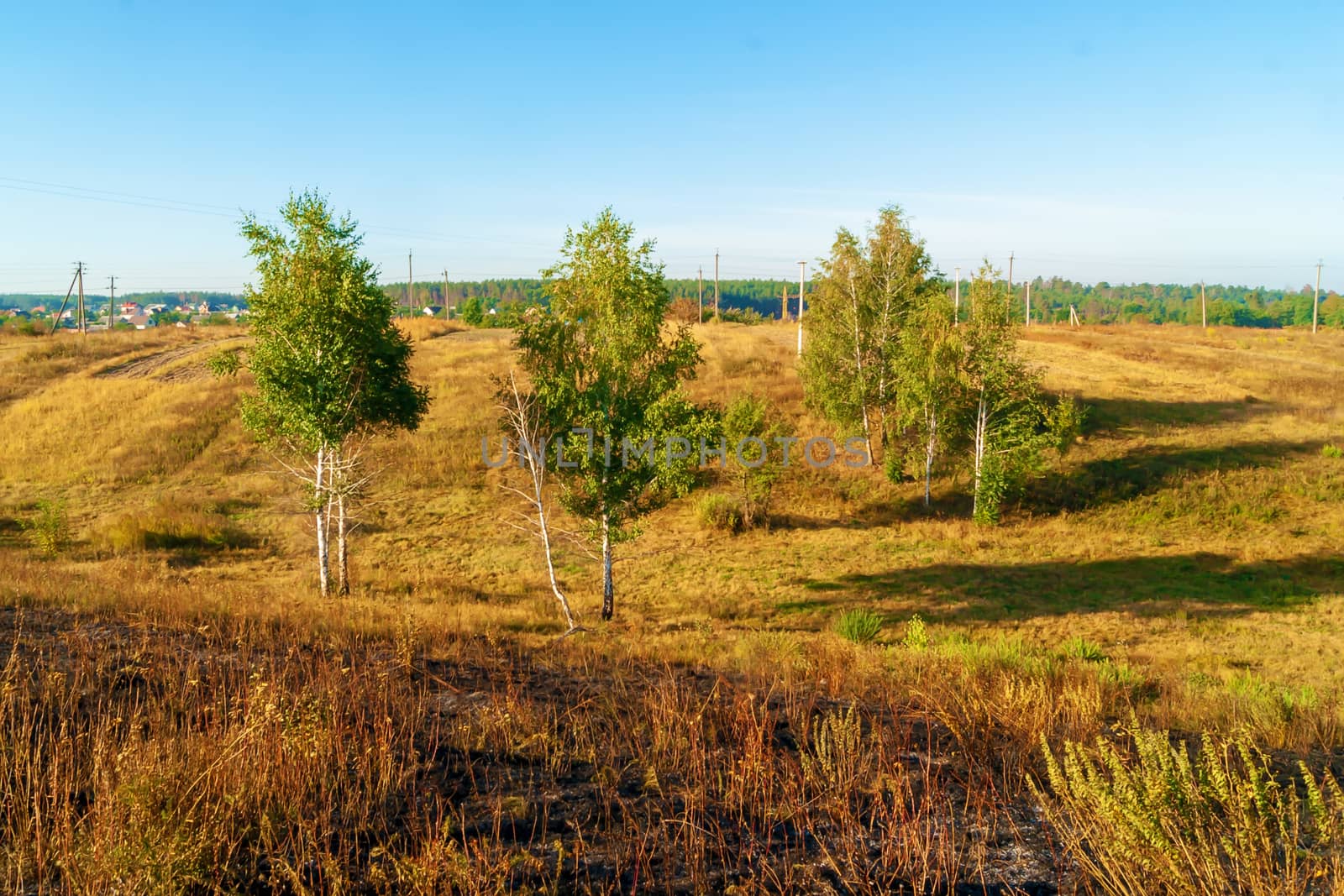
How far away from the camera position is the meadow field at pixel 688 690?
4059 mm

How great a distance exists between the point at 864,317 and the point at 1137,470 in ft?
41.3

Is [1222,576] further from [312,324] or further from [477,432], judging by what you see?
[477,432]

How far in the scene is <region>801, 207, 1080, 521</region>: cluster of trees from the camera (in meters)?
28.0

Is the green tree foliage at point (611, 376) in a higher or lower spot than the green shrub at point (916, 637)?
higher

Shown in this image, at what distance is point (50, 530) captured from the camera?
23.3 metres

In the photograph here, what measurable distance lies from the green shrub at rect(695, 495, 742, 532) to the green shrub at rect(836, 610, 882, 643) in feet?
34.6

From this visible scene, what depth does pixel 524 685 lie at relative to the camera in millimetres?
7688

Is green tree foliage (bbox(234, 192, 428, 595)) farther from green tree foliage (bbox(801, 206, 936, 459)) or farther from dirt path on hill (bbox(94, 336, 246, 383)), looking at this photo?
dirt path on hill (bbox(94, 336, 246, 383))

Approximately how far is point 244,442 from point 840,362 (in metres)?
26.6

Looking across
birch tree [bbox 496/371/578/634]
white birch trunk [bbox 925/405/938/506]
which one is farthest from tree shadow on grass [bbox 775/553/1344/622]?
birch tree [bbox 496/371/578/634]

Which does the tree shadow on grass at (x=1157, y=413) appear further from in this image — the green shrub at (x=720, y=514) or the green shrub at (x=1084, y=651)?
the green shrub at (x=1084, y=651)

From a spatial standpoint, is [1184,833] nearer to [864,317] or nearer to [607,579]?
[607,579]

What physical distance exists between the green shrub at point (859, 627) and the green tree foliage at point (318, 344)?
38.2 feet

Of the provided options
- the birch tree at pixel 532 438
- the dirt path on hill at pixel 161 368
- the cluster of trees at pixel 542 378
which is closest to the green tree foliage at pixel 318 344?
the cluster of trees at pixel 542 378
